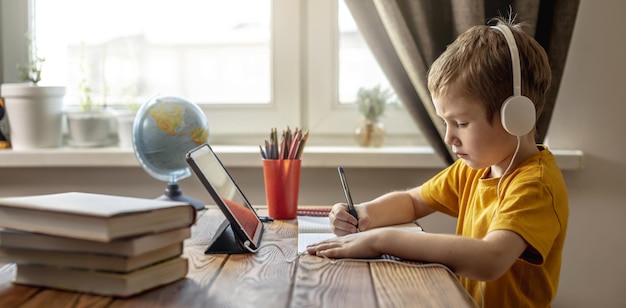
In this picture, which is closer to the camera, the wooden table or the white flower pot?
the wooden table

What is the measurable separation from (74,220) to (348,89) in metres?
1.33

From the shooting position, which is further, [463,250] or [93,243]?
[463,250]

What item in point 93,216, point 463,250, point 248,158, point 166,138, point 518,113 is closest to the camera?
point 93,216

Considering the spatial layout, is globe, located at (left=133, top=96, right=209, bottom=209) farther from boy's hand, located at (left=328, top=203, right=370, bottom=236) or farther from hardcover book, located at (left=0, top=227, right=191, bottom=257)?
hardcover book, located at (left=0, top=227, right=191, bottom=257)

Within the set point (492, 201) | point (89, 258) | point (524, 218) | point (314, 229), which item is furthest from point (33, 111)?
point (524, 218)

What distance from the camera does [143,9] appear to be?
2215 millimetres

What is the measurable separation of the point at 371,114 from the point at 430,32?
0.99 ft

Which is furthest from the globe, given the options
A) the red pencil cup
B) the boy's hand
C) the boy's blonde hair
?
the boy's blonde hair

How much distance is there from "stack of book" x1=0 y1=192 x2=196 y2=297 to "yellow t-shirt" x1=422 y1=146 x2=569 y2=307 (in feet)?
1.74

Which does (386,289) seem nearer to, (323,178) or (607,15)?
(323,178)

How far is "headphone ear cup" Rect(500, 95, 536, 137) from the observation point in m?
1.24

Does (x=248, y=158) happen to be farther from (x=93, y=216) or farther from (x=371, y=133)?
(x=93, y=216)

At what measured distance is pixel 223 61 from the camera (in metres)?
2.23

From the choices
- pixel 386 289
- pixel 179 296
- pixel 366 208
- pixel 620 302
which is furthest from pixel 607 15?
pixel 179 296
